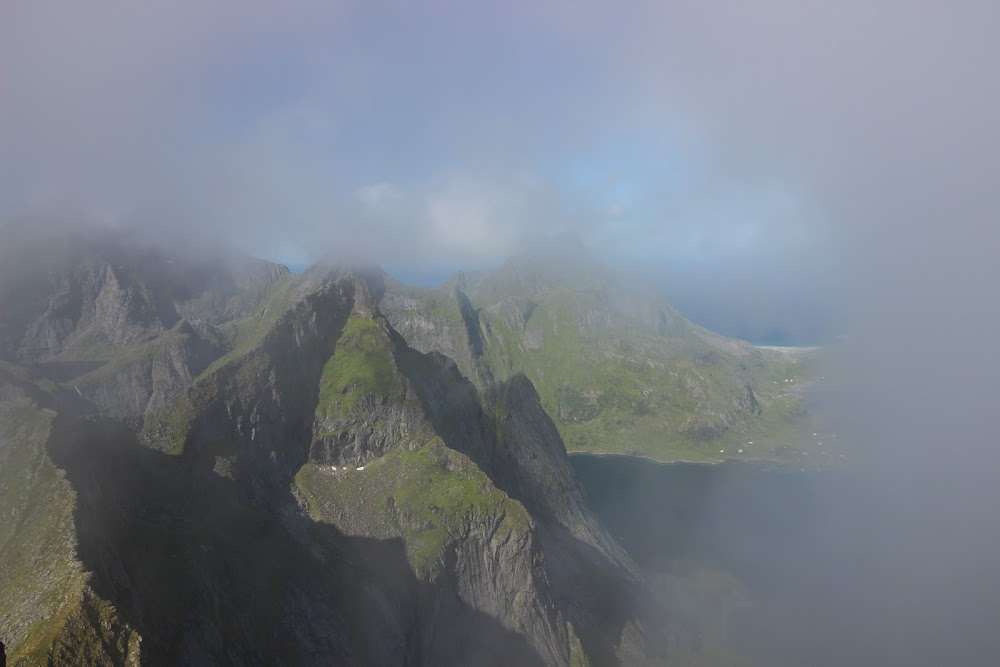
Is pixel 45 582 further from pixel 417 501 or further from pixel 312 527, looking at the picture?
pixel 417 501

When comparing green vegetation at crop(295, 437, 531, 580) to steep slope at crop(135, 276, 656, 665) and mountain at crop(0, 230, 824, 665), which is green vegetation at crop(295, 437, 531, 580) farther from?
mountain at crop(0, 230, 824, 665)

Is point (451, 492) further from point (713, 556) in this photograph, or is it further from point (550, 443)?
point (713, 556)

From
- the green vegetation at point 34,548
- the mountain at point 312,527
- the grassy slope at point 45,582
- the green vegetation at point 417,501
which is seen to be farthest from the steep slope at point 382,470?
the grassy slope at point 45,582

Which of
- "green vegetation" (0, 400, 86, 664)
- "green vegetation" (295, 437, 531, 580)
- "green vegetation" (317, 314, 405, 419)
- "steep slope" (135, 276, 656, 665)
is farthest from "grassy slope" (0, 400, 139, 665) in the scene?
"green vegetation" (317, 314, 405, 419)

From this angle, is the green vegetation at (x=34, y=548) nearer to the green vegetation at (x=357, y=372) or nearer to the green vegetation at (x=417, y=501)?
the green vegetation at (x=417, y=501)

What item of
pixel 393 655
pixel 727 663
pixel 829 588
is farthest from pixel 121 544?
pixel 829 588

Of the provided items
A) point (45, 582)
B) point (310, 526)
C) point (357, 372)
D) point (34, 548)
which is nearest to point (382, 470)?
point (310, 526)

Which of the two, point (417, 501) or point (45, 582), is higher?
point (45, 582)
